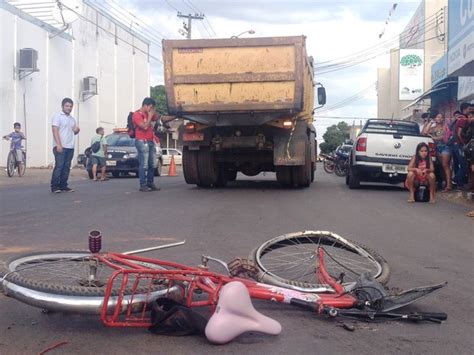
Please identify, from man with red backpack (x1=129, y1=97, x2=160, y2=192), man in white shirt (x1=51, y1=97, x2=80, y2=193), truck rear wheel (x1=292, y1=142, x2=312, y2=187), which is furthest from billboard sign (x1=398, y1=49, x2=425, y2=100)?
man in white shirt (x1=51, y1=97, x2=80, y2=193)

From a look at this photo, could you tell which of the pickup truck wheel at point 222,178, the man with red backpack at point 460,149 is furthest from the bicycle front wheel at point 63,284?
the pickup truck wheel at point 222,178

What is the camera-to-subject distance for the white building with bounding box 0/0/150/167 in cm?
2696

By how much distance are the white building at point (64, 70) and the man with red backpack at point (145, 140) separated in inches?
570

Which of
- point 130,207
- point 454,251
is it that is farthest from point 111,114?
point 454,251

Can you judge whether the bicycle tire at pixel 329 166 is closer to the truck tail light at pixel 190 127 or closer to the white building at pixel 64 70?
the truck tail light at pixel 190 127

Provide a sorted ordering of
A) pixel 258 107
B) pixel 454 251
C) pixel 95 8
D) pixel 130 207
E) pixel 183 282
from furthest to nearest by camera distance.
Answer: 1. pixel 95 8
2. pixel 258 107
3. pixel 130 207
4. pixel 454 251
5. pixel 183 282

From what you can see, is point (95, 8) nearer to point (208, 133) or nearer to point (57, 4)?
point (57, 4)

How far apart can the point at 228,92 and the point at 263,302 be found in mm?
8098

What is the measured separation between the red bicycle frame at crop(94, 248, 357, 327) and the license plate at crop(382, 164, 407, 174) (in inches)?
409

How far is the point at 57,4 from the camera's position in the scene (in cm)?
3117

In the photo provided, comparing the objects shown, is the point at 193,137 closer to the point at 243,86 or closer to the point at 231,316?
the point at 243,86

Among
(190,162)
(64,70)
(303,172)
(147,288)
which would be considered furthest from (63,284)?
(64,70)

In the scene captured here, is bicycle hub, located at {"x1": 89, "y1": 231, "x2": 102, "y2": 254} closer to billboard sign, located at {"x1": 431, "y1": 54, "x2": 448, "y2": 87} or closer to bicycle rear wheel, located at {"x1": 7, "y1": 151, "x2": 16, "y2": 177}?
bicycle rear wheel, located at {"x1": 7, "y1": 151, "x2": 16, "y2": 177}

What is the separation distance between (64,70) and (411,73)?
20.7 m
